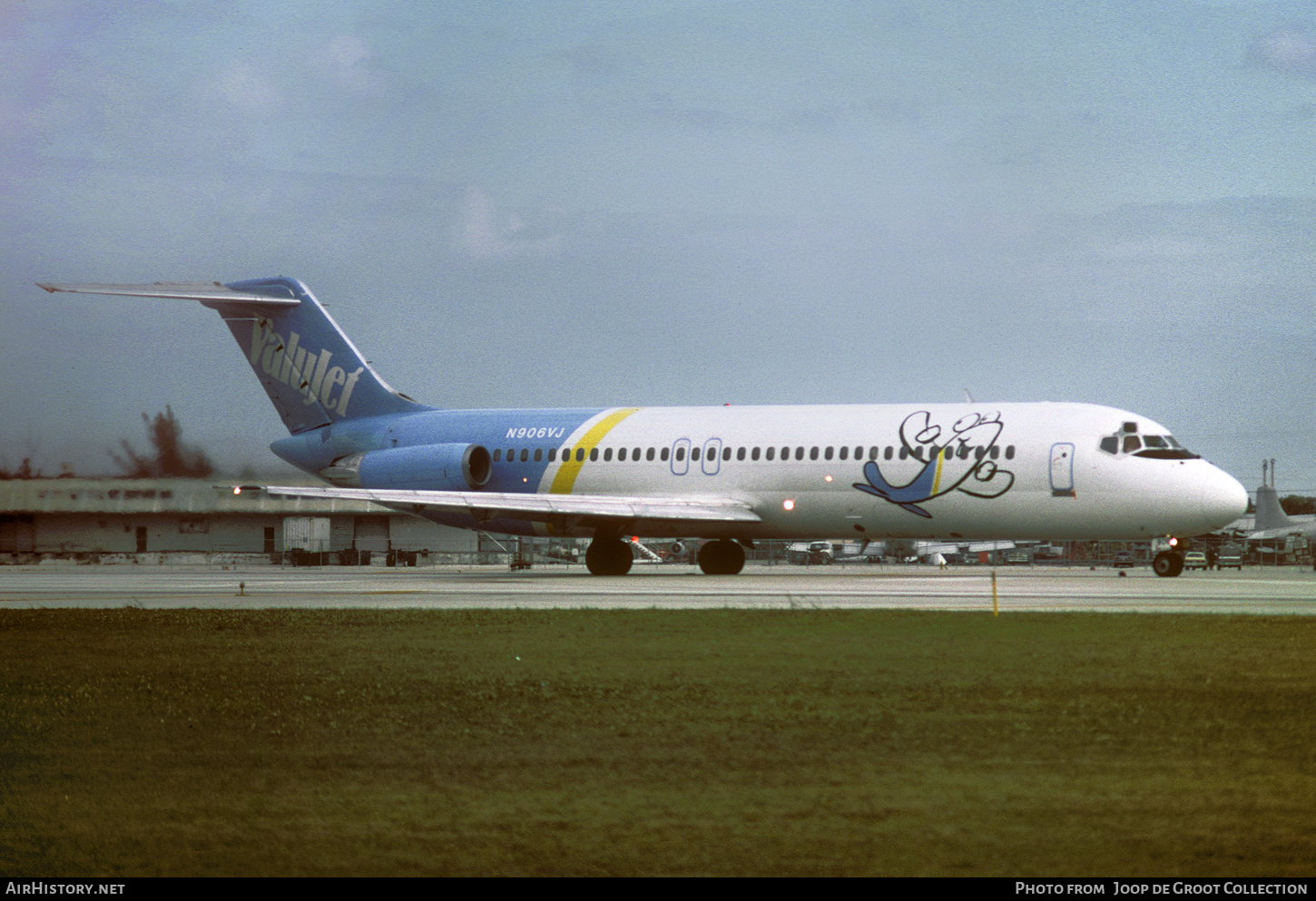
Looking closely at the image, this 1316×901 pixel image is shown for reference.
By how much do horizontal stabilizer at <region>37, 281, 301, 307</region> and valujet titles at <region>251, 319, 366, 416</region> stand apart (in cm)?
116

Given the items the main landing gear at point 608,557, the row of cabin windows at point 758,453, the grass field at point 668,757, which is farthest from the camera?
the main landing gear at point 608,557

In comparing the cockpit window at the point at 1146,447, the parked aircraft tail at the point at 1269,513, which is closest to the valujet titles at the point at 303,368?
the cockpit window at the point at 1146,447

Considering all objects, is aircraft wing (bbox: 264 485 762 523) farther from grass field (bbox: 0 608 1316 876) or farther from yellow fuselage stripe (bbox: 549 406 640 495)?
grass field (bbox: 0 608 1316 876)

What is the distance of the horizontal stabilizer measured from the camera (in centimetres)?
4272

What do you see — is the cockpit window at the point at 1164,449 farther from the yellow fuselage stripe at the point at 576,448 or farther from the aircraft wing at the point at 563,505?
the yellow fuselage stripe at the point at 576,448

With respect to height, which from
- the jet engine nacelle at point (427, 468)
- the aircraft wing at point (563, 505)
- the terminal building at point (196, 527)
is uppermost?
the jet engine nacelle at point (427, 468)

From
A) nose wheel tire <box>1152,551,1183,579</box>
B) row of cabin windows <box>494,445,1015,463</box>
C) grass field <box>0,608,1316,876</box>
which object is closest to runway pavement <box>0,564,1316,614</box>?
nose wheel tire <box>1152,551,1183,579</box>

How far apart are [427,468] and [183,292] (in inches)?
401

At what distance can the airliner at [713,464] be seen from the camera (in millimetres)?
35531

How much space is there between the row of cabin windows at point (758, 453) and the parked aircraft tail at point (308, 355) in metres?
5.59

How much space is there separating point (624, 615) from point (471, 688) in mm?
8541

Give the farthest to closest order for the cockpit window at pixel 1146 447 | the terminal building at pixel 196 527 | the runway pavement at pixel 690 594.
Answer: the terminal building at pixel 196 527
the cockpit window at pixel 1146 447
the runway pavement at pixel 690 594

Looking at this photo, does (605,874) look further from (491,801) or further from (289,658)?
(289,658)

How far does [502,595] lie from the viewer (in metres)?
28.3
